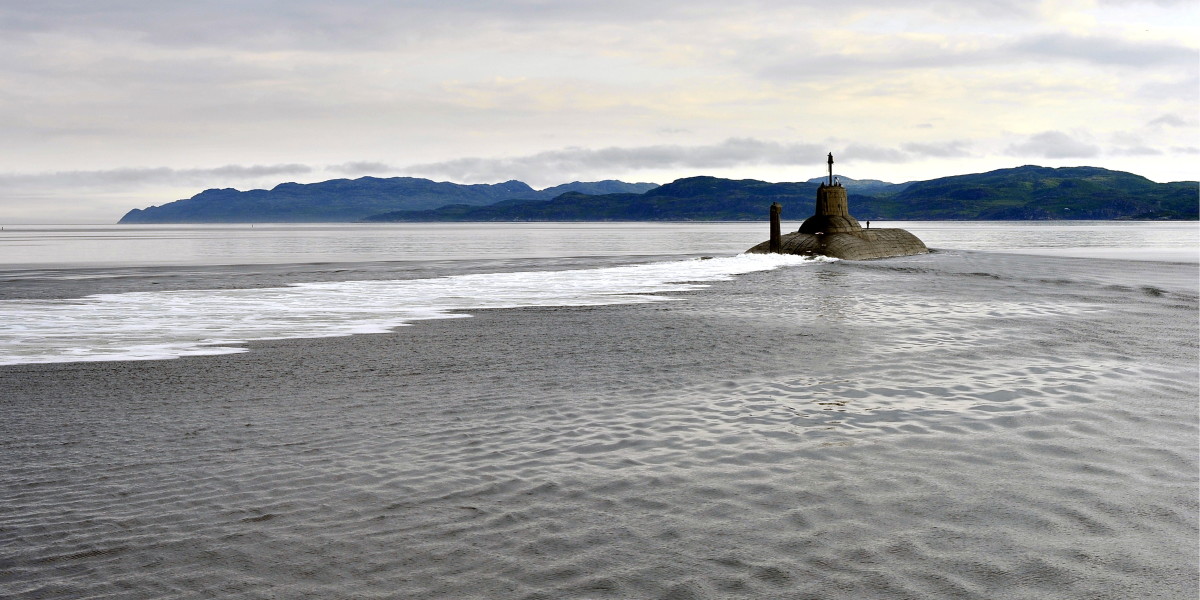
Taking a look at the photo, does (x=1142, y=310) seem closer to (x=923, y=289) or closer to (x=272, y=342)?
(x=923, y=289)

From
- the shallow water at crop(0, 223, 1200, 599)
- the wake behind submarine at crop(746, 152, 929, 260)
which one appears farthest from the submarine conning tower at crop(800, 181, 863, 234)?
the shallow water at crop(0, 223, 1200, 599)

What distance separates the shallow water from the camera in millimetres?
6094

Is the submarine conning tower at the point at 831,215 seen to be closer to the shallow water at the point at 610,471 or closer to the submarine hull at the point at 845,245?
the submarine hull at the point at 845,245

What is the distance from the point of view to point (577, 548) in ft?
21.5

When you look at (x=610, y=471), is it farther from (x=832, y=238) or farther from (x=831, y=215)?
(x=831, y=215)

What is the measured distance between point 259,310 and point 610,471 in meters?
20.6

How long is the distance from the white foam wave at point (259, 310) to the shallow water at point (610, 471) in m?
2.24

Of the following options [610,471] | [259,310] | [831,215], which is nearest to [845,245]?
[831,215]

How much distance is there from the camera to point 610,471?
8.71 meters

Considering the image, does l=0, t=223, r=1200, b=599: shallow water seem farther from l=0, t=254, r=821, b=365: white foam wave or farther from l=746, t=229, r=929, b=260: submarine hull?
l=746, t=229, r=929, b=260: submarine hull

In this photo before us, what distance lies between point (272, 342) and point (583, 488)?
13.1 m

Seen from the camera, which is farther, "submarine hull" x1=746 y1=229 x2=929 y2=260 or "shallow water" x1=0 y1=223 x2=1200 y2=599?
"submarine hull" x1=746 y1=229 x2=929 y2=260

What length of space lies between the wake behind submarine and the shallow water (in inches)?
1716

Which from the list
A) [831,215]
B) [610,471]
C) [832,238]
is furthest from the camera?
[831,215]
